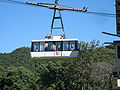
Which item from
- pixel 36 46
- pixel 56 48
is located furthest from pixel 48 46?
pixel 36 46

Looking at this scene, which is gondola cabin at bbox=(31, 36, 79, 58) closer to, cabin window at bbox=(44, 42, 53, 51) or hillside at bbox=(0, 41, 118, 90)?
cabin window at bbox=(44, 42, 53, 51)

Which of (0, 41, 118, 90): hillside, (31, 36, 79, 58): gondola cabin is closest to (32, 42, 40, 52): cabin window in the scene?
(31, 36, 79, 58): gondola cabin

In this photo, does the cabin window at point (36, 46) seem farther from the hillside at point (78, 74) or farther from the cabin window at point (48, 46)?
the hillside at point (78, 74)

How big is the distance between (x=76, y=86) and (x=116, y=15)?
25.7 m

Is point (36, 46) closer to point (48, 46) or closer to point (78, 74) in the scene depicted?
point (48, 46)

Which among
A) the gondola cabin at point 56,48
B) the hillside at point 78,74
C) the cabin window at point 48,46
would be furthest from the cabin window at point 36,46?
the hillside at point 78,74

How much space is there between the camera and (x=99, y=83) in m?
40.0

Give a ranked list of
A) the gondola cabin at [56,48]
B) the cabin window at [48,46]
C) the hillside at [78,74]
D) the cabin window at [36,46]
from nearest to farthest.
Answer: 1. the gondola cabin at [56,48]
2. the cabin window at [48,46]
3. the cabin window at [36,46]
4. the hillside at [78,74]

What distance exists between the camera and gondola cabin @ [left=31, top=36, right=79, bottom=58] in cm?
2231

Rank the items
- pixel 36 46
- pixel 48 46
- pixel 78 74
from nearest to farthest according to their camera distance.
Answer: pixel 48 46
pixel 36 46
pixel 78 74

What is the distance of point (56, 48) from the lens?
22.5 meters

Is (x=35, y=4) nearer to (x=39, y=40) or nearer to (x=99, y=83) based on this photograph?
(x=39, y=40)

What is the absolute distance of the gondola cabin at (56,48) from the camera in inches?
878

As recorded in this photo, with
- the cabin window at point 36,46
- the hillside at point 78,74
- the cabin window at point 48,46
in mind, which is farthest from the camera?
the hillside at point 78,74
